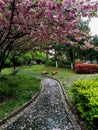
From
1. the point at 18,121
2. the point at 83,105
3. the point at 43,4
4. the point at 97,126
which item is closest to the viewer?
the point at 97,126

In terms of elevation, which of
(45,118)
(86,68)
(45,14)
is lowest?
(45,118)

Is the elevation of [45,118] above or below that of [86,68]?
below

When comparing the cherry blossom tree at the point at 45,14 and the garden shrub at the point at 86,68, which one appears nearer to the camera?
the cherry blossom tree at the point at 45,14

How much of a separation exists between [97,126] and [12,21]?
5.23 metres

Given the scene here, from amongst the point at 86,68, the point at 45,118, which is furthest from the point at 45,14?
the point at 86,68

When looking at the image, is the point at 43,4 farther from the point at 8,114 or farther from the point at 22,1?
the point at 8,114

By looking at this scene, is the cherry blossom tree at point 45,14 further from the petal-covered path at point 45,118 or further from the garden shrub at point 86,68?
the garden shrub at point 86,68

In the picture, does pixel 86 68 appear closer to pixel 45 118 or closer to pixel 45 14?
pixel 45 118

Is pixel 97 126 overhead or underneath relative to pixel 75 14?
underneath

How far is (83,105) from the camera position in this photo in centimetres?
706

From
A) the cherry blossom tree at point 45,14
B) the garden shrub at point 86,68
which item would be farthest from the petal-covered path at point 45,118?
the garden shrub at point 86,68

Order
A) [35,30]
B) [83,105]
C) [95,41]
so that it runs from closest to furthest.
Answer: [83,105] < [35,30] < [95,41]

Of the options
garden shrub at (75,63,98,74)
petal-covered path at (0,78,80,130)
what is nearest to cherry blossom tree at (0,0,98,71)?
petal-covered path at (0,78,80,130)

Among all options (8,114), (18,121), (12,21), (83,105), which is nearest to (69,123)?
(83,105)
